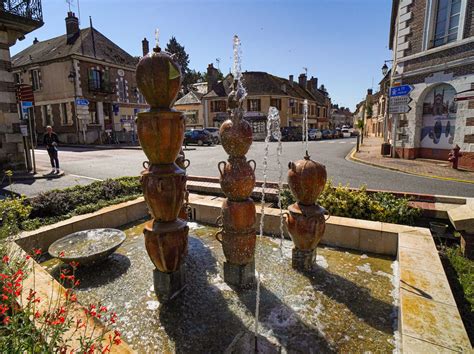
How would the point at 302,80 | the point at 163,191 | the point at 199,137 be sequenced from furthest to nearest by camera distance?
the point at 302,80, the point at 199,137, the point at 163,191

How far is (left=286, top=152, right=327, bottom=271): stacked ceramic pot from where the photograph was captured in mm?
3334

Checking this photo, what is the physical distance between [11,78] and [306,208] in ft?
38.5

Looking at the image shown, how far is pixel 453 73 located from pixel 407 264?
1122 centimetres

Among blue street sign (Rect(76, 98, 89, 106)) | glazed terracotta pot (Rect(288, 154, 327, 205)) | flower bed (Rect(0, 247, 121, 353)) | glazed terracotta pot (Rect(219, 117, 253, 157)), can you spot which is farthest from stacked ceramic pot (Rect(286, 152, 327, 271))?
blue street sign (Rect(76, 98, 89, 106))

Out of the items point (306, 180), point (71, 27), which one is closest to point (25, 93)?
point (306, 180)

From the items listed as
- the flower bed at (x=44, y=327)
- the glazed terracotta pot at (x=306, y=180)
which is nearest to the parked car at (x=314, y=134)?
the glazed terracotta pot at (x=306, y=180)

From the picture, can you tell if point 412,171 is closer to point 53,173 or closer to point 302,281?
point 302,281

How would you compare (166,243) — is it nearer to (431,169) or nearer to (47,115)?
(431,169)

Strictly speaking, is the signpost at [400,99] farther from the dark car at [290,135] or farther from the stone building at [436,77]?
the dark car at [290,135]

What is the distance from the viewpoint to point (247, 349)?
220cm

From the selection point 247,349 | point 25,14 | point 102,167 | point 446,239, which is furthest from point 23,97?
point 446,239

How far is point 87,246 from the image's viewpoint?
3.80 m

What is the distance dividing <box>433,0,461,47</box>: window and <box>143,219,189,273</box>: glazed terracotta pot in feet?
43.3

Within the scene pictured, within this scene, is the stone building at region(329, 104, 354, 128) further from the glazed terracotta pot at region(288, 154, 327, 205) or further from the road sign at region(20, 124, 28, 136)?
the glazed terracotta pot at region(288, 154, 327, 205)
